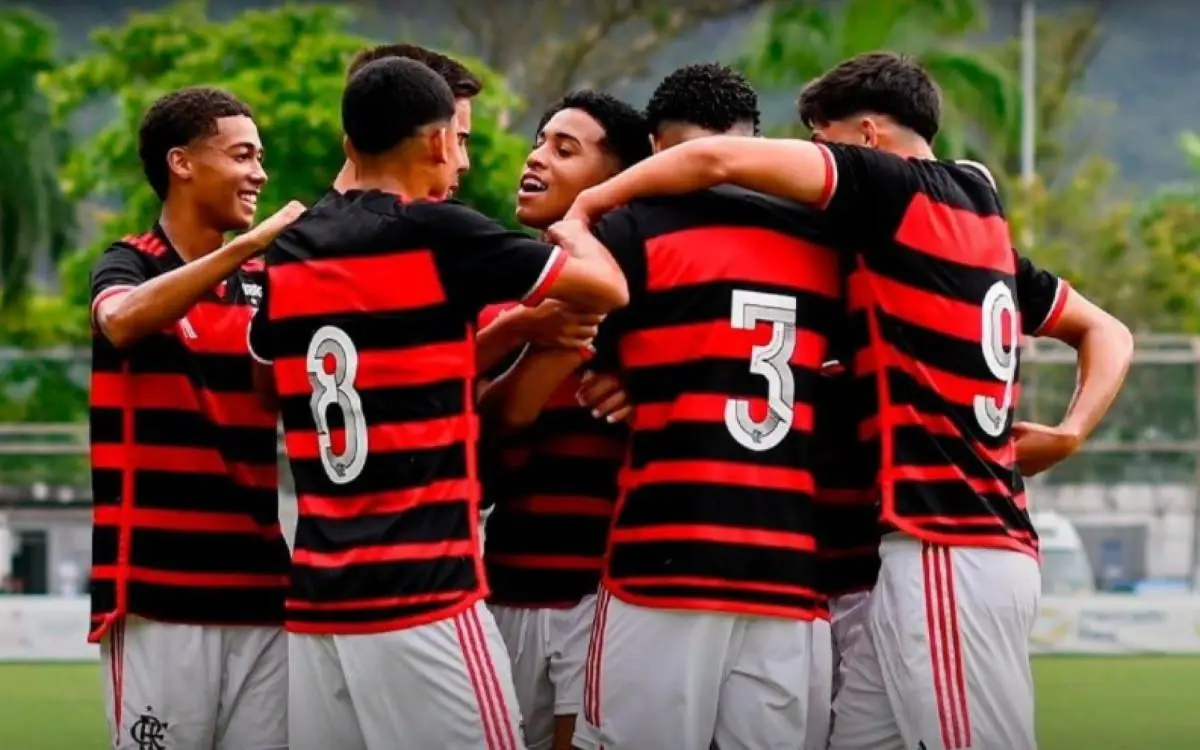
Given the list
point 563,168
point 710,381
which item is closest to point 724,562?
point 710,381

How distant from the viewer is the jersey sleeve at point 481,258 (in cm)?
549

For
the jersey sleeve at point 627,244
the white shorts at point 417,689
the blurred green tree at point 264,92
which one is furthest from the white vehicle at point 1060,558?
the white shorts at point 417,689

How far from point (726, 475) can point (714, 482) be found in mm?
34

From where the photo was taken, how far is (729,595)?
18.6 feet

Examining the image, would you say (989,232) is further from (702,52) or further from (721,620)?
(702,52)

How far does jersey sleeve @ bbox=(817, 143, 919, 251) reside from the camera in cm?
568

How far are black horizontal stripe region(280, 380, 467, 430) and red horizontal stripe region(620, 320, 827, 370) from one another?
1.74ft

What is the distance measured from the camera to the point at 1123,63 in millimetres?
65562

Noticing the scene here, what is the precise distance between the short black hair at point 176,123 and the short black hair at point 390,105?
3.28 feet

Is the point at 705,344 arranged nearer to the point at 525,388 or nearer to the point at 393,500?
the point at 525,388

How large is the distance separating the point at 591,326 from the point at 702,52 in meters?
53.5

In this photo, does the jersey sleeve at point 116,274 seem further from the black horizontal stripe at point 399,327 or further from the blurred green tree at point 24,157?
the blurred green tree at point 24,157

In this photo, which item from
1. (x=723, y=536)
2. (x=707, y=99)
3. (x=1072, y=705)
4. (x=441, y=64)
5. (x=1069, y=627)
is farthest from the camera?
(x=1069, y=627)

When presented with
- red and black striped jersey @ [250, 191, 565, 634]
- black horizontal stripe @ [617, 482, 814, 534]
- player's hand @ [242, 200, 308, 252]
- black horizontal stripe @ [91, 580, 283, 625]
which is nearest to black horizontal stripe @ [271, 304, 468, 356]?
red and black striped jersey @ [250, 191, 565, 634]
